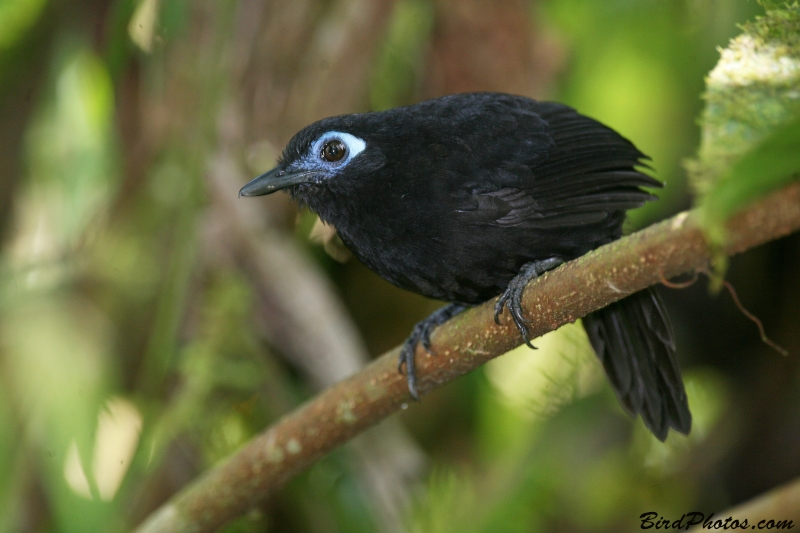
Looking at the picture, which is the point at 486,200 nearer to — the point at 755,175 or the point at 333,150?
the point at 333,150

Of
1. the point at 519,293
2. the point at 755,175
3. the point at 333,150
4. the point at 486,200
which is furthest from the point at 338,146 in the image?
the point at 755,175

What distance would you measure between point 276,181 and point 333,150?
0.23 metres

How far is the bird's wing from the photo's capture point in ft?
8.69

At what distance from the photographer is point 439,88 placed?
13.3ft

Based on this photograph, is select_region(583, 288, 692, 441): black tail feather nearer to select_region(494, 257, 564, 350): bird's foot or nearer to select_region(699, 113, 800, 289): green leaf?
select_region(494, 257, 564, 350): bird's foot

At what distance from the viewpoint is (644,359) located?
9.60 ft

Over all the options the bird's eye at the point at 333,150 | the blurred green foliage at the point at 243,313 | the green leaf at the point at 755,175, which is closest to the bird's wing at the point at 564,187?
the bird's eye at the point at 333,150

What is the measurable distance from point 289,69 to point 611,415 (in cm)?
219

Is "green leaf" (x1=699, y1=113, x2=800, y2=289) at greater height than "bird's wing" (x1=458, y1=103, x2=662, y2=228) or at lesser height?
lesser

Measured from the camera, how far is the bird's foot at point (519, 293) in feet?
7.50

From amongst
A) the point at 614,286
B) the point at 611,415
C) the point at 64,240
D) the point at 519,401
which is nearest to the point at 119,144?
the point at 64,240

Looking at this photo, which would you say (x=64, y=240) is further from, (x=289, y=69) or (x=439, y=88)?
(x=439, y=88)

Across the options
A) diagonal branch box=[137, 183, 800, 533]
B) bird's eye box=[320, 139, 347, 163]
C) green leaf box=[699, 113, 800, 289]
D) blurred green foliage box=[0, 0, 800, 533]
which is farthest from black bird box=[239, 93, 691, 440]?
green leaf box=[699, 113, 800, 289]

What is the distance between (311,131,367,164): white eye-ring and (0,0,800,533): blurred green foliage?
0.65 metres
